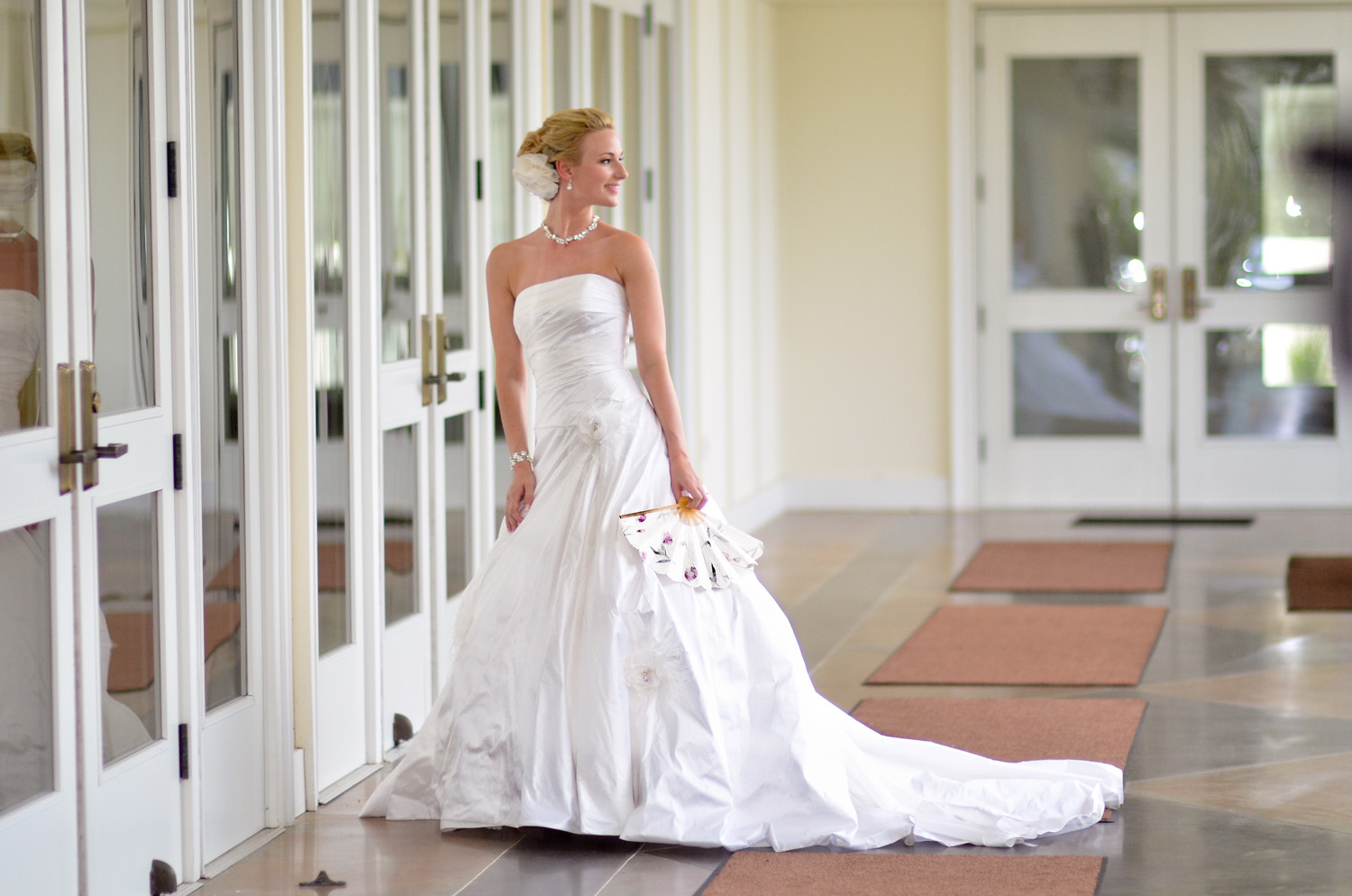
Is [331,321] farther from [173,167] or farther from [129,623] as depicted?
[129,623]

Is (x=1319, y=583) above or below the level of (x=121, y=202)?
below

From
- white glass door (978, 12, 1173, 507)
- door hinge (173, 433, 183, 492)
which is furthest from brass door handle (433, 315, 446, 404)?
white glass door (978, 12, 1173, 507)

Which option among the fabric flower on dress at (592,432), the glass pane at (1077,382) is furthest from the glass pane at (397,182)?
the glass pane at (1077,382)

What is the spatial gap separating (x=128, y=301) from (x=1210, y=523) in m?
6.48

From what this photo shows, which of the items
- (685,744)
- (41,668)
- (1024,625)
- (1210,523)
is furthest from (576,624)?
(1210,523)

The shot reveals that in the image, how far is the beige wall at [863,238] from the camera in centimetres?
896

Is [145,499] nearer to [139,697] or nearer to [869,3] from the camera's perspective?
[139,697]

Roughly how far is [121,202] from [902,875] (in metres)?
1.97

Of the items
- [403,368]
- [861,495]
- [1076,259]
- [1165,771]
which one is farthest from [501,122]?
[1076,259]

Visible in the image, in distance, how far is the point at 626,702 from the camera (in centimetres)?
344

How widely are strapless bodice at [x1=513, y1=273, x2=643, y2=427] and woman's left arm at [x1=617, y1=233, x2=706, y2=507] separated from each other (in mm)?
46

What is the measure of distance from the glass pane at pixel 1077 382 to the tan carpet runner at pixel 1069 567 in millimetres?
1300

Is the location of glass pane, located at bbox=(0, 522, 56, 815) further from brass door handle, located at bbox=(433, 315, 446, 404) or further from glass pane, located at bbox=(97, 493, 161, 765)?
brass door handle, located at bbox=(433, 315, 446, 404)

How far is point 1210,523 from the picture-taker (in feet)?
27.6
